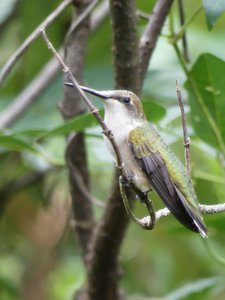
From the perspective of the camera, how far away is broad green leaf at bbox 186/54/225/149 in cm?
331

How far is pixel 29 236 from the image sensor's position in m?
4.96

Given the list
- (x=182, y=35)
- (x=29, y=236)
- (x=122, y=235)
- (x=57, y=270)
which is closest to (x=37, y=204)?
(x=29, y=236)

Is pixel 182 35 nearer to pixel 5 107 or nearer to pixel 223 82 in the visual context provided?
pixel 223 82

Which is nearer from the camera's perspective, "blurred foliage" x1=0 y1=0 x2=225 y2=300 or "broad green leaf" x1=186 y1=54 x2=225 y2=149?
"broad green leaf" x1=186 y1=54 x2=225 y2=149

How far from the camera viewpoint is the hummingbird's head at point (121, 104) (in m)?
2.91

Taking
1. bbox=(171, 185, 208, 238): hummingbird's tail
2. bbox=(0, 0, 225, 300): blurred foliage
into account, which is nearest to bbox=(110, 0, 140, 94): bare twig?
bbox=(0, 0, 225, 300): blurred foliage

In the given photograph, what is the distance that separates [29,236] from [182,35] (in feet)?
6.38

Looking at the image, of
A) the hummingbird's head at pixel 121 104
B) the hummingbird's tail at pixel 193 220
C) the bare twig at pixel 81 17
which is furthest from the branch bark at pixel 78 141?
the hummingbird's tail at pixel 193 220

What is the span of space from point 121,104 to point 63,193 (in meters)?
2.08

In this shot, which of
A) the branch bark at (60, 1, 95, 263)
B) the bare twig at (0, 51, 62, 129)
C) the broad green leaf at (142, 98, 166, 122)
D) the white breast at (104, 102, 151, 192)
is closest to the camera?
the white breast at (104, 102, 151, 192)

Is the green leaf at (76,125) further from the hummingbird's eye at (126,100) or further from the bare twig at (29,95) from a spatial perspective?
the bare twig at (29,95)

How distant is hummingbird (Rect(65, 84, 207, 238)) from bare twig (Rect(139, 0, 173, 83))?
0.43 m

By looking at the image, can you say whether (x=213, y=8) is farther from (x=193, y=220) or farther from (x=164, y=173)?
(x=193, y=220)

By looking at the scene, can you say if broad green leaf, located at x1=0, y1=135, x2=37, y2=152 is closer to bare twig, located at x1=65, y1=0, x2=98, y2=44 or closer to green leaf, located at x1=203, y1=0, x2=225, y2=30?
bare twig, located at x1=65, y1=0, x2=98, y2=44
